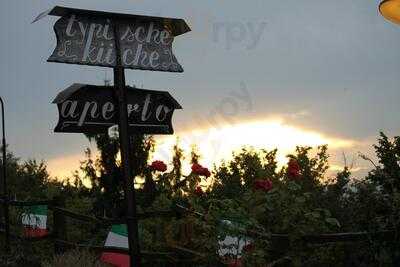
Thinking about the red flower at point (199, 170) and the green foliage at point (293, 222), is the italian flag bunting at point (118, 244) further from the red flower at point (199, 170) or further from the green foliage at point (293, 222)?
the red flower at point (199, 170)

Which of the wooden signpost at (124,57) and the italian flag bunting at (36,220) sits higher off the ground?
the wooden signpost at (124,57)

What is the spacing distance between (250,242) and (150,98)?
240 cm

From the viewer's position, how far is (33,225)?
12750 millimetres

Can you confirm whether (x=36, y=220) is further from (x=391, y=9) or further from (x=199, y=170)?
(x=391, y=9)

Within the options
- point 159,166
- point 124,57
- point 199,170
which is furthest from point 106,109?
point 159,166

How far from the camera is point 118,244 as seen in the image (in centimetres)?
909

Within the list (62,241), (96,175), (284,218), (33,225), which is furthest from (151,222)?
(96,175)

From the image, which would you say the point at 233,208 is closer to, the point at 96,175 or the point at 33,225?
the point at 33,225

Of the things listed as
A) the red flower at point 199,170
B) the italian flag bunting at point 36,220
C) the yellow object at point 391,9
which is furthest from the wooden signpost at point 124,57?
the italian flag bunting at point 36,220

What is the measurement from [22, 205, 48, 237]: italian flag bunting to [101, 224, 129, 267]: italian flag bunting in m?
3.18

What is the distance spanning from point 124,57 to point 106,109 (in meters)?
0.68

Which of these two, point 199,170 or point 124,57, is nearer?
point 124,57

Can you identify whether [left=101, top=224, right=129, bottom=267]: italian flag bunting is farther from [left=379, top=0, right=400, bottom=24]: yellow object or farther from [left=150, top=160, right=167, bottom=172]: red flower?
[left=379, top=0, right=400, bottom=24]: yellow object

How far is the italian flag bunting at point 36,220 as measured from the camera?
12227 millimetres
